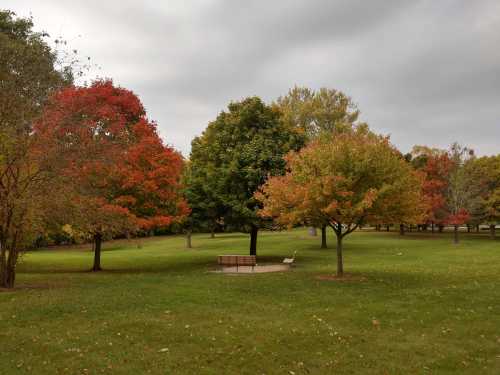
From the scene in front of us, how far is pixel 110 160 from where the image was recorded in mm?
20672

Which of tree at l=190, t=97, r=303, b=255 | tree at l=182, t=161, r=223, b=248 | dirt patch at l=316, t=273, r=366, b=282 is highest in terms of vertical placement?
tree at l=190, t=97, r=303, b=255

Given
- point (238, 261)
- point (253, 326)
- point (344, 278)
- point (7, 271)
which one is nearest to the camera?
point (253, 326)

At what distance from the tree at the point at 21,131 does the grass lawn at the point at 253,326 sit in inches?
112

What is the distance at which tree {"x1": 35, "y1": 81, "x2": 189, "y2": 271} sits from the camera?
63.8ft

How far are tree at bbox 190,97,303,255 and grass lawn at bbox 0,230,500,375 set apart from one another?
384 inches

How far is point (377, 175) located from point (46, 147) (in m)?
14.7

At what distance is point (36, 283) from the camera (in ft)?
71.0

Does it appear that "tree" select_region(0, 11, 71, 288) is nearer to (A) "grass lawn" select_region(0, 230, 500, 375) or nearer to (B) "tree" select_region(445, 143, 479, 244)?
(A) "grass lawn" select_region(0, 230, 500, 375)

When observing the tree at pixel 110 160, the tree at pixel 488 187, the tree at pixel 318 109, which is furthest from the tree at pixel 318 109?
the tree at pixel 110 160

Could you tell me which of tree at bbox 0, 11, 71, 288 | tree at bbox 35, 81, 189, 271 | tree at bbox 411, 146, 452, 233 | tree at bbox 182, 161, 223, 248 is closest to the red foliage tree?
tree at bbox 411, 146, 452, 233

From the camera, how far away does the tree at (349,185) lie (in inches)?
799

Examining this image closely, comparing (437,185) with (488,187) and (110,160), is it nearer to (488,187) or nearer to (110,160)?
(488,187)

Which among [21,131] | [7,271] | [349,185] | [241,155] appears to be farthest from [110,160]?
[241,155]

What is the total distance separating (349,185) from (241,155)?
12.2 metres
